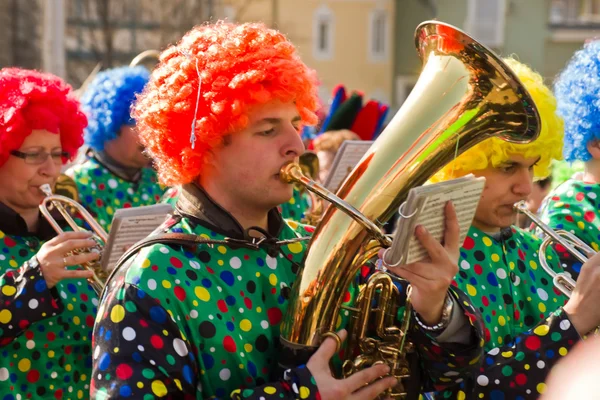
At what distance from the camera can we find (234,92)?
2609 mm

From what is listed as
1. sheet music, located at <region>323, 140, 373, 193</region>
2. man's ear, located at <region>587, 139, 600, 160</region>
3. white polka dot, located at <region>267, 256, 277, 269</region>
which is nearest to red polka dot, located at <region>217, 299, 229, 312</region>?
white polka dot, located at <region>267, 256, 277, 269</region>

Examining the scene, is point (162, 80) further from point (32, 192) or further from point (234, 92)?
point (32, 192)

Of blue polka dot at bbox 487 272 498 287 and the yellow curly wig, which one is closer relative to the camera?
blue polka dot at bbox 487 272 498 287

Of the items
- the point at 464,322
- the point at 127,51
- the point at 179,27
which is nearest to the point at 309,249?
the point at 464,322

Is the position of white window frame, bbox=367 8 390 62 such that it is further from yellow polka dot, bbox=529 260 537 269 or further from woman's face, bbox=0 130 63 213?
yellow polka dot, bbox=529 260 537 269

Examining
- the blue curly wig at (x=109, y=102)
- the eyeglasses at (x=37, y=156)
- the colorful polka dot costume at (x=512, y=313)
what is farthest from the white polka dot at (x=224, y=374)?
the blue curly wig at (x=109, y=102)

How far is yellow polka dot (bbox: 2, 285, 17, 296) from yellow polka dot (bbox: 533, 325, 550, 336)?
173 cm

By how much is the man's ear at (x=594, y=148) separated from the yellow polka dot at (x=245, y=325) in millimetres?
2011

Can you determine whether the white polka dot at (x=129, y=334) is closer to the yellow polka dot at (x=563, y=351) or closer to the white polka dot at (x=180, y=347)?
the white polka dot at (x=180, y=347)

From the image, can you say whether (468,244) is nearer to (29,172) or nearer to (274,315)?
(274,315)

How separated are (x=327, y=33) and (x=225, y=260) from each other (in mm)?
33554

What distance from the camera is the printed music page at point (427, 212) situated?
2260 millimetres

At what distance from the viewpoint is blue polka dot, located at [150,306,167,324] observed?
2350 mm

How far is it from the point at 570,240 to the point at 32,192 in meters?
2.08
